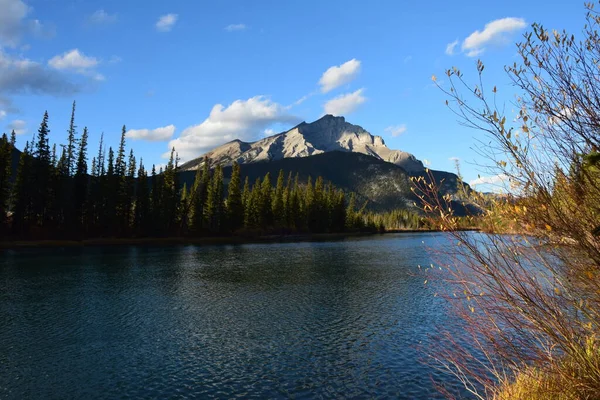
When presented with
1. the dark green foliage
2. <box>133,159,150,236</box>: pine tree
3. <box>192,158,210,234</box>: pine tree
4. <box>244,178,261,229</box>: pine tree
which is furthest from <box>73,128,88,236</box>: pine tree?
<box>244,178,261,229</box>: pine tree

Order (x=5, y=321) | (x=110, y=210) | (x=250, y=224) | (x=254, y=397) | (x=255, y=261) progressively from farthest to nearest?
1. (x=250, y=224)
2. (x=110, y=210)
3. (x=255, y=261)
4. (x=5, y=321)
5. (x=254, y=397)

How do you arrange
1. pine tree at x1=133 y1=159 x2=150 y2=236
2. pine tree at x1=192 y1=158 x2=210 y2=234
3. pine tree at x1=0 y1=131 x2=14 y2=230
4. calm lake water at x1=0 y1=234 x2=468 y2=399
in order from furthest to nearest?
pine tree at x1=192 y1=158 x2=210 y2=234, pine tree at x1=133 y1=159 x2=150 y2=236, pine tree at x1=0 y1=131 x2=14 y2=230, calm lake water at x1=0 y1=234 x2=468 y2=399

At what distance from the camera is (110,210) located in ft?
285

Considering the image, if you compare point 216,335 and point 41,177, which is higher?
point 41,177

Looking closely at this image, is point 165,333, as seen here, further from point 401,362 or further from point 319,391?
point 401,362

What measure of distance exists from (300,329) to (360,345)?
13.6 ft

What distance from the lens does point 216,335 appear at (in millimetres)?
20688

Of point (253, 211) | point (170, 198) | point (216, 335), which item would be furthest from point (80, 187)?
point (216, 335)

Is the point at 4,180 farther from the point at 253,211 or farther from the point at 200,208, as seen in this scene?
the point at 253,211

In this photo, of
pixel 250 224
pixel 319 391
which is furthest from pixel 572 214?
pixel 250 224

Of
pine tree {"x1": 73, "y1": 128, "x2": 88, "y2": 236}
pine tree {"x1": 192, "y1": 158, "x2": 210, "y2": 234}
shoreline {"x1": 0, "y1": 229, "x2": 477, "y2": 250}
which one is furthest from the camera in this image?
pine tree {"x1": 192, "y1": 158, "x2": 210, "y2": 234}

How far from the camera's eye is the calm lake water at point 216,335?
14188 millimetres

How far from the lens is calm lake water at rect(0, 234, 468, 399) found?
1419 centimetres

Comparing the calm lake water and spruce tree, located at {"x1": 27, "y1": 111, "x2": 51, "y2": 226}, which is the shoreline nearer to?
spruce tree, located at {"x1": 27, "y1": 111, "x2": 51, "y2": 226}
